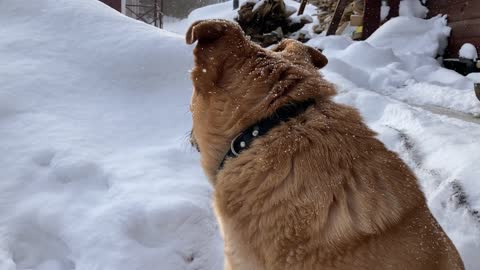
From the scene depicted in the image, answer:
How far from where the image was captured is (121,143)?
419 cm

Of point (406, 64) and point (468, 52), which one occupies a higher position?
point (468, 52)

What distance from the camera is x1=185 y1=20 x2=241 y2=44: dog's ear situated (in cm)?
181

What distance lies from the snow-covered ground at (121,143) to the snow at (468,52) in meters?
0.64

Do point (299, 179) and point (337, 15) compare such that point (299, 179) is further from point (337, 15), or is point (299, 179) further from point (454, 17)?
point (337, 15)

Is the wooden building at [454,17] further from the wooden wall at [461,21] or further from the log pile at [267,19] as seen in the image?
the log pile at [267,19]

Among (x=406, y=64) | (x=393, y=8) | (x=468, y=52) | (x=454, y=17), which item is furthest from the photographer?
(x=393, y=8)

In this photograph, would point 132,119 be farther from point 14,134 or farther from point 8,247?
point 8,247

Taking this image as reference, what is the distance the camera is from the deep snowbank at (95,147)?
2889 millimetres

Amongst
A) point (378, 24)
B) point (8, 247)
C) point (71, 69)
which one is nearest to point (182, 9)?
point (378, 24)

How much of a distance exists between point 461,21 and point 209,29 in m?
7.30

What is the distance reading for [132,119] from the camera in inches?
181

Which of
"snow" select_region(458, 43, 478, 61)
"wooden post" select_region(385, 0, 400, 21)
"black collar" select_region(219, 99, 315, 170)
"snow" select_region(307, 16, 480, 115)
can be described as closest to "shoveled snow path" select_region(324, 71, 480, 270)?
"black collar" select_region(219, 99, 315, 170)

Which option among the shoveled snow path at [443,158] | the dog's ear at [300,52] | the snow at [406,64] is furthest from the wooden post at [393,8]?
the dog's ear at [300,52]

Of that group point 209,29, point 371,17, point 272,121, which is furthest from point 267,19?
point 272,121
